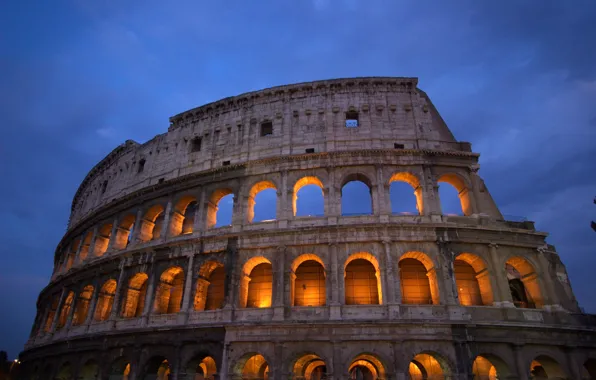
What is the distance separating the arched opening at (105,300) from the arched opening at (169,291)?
4354mm

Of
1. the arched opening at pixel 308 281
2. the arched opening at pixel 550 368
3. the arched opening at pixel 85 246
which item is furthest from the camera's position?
the arched opening at pixel 85 246

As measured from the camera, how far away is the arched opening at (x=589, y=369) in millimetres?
16781

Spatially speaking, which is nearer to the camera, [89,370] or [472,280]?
[472,280]

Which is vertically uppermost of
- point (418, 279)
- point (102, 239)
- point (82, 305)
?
point (102, 239)

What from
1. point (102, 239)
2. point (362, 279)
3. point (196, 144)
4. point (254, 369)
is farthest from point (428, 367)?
point (102, 239)

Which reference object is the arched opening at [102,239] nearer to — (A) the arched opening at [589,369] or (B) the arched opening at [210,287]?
(B) the arched opening at [210,287]

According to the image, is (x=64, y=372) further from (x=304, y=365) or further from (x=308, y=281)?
(x=308, y=281)

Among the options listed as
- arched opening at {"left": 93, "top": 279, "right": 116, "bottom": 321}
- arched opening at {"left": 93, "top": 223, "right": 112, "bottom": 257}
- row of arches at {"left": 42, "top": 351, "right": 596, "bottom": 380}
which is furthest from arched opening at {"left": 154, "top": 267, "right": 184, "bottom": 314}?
arched opening at {"left": 93, "top": 223, "right": 112, "bottom": 257}

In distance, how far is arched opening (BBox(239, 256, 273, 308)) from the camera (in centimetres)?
1872

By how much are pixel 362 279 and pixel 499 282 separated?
6.17m

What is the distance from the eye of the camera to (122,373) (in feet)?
65.3

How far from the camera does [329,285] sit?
1736 centimetres

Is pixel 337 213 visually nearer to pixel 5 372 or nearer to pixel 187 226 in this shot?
pixel 187 226

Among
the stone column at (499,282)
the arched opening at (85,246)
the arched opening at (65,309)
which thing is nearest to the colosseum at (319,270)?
the stone column at (499,282)
